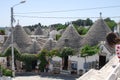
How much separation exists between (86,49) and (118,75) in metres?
22.0

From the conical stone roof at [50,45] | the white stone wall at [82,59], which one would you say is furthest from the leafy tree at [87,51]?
the conical stone roof at [50,45]

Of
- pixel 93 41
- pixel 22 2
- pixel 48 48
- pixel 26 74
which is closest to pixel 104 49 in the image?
pixel 93 41

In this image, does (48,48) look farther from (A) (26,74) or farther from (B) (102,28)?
(B) (102,28)

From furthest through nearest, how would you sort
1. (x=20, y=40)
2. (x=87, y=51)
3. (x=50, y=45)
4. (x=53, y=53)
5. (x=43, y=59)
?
(x=20, y=40) < (x=50, y=45) < (x=43, y=59) < (x=53, y=53) < (x=87, y=51)

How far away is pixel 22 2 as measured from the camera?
19.3 meters

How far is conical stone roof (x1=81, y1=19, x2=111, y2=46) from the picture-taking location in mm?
31094

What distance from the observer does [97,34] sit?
3131 centimetres

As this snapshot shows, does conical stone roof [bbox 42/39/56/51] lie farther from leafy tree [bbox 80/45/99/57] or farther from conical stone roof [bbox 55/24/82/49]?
leafy tree [bbox 80/45/99/57]

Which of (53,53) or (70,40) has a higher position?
(70,40)

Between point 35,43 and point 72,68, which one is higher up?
point 35,43

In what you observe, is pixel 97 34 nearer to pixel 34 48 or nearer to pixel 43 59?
pixel 43 59

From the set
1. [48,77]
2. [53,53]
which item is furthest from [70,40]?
[48,77]

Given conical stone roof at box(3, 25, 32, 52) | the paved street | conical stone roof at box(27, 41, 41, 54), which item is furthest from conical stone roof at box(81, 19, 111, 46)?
conical stone roof at box(3, 25, 32, 52)

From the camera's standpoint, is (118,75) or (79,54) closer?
(118,75)
